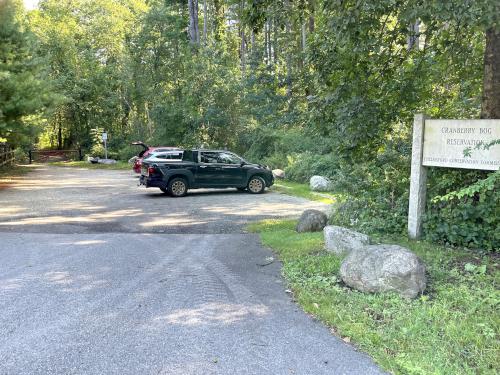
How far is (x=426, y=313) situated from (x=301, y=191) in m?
13.7

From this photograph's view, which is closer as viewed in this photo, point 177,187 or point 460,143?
point 460,143

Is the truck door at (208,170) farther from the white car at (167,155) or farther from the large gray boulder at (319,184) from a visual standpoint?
the large gray boulder at (319,184)

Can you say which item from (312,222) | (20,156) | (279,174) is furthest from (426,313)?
(20,156)

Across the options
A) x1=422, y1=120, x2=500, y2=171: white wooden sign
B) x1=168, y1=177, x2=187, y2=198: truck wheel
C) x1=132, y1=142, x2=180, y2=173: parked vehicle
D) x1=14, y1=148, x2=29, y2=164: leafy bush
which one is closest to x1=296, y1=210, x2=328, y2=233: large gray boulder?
x1=422, y1=120, x2=500, y2=171: white wooden sign

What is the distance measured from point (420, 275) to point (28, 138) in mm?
22011

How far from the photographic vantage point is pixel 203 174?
1677 cm

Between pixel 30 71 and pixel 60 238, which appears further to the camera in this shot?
pixel 30 71

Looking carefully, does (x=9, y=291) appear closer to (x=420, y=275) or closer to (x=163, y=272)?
(x=163, y=272)

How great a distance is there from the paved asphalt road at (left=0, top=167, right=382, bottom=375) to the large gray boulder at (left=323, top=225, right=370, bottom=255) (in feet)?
2.95

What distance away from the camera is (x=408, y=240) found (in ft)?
24.0

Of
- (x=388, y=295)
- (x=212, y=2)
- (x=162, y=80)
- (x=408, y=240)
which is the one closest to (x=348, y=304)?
(x=388, y=295)

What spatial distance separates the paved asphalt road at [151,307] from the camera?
3.81m

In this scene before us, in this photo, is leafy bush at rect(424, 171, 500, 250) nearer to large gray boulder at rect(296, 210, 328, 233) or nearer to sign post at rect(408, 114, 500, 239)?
sign post at rect(408, 114, 500, 239)

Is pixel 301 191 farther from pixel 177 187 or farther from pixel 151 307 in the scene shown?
pixel 151 307
